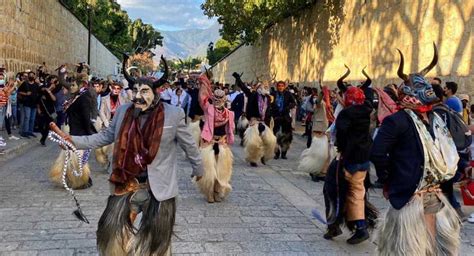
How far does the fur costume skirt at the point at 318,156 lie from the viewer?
34.1ft

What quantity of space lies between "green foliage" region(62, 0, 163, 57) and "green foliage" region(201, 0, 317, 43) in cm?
897

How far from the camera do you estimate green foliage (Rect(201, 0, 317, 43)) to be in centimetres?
2622

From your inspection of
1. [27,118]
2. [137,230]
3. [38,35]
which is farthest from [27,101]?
[137,230]

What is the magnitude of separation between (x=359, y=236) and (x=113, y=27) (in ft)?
216

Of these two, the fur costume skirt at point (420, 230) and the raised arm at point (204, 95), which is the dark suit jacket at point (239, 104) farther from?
the fur costume skirt at point (420, 230)

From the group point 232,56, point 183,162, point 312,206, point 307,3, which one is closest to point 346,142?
point 312,206

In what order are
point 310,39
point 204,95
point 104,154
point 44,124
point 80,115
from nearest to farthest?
point 204,95 < point 80,115 < point 104,154 < point 44,124 < point 310,39

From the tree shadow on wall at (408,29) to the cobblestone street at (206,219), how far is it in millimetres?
4924

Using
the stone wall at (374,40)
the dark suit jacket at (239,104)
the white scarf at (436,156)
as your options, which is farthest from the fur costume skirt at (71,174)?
the stone wall at (374,40)

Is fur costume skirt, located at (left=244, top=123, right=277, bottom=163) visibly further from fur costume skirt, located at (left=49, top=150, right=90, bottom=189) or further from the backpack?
the backpack

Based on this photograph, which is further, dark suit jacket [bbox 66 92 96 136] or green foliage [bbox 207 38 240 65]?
green foliage [bbox 207 38 240 65]

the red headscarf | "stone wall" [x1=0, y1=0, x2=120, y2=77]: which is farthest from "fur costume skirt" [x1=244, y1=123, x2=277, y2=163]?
"stone wall" [x1=0, y1=0, x2=120, y2=77]

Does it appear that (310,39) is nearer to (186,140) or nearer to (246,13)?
(246,13)

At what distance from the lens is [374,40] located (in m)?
18.2
